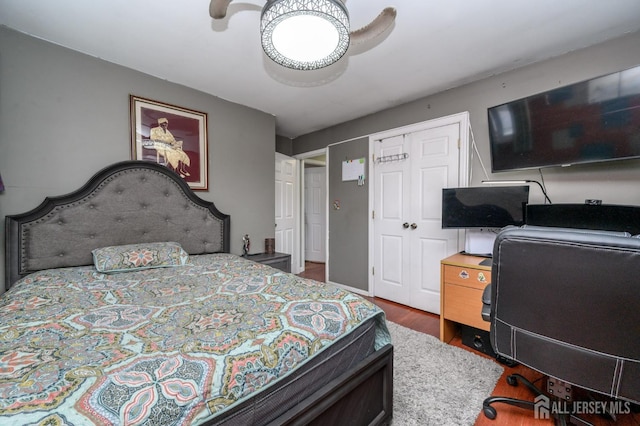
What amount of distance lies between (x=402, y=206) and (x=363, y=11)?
6.57 feet

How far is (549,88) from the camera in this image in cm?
212

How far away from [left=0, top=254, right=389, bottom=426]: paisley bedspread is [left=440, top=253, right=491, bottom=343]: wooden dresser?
3.56 feet

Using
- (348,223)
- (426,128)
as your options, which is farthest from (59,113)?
(426,128)

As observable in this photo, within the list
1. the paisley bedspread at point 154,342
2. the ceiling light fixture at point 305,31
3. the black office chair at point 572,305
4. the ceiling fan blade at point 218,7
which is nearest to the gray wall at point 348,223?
the paisley bedspread at point 154,342

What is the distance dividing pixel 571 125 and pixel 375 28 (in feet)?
5.31

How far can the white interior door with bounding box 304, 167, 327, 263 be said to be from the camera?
18.3ft

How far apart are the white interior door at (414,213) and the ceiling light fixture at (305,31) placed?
1.82 metres

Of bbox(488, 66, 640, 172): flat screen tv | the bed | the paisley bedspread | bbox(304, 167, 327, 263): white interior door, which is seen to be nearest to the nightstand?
the bed

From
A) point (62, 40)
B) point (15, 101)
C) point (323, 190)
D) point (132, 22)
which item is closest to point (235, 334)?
point (132, 22)

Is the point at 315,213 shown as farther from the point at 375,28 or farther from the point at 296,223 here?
the point at 375,28

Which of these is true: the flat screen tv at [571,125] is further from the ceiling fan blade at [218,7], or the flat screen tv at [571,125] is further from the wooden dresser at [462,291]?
the ceiling fan blade at [218,7]

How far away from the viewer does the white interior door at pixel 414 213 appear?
8.95 feet

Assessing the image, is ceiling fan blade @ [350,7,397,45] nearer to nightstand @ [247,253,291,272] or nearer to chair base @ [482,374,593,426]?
chair base @ [482,374,593,426]

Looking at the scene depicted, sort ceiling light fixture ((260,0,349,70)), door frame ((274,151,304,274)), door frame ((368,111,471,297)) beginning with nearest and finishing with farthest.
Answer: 1. ceiling light fixture ((260,0,349,70))
2. door frame ((368,111,471,297))
3. door frame ((274,151,304,274))
